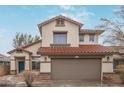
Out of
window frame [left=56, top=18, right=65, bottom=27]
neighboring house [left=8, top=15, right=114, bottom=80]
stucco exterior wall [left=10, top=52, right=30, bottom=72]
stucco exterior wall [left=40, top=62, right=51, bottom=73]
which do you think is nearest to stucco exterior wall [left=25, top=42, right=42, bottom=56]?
stucco exterior wall [left=10, top=52, right=30, bottom=72]

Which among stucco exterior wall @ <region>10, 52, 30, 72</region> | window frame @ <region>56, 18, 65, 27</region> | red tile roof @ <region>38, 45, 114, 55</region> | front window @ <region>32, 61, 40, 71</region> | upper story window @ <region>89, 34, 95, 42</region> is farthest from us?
front window @ <region>32, 61, 40, 71</region>

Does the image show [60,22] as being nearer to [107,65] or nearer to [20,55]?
[20,55]

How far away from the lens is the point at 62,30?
26125mm

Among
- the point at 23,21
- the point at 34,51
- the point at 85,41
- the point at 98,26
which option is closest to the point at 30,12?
the point at 23,21

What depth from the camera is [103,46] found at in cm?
2616

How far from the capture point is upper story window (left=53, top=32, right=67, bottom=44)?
84.9ft

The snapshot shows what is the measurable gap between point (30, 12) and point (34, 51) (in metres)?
4.15

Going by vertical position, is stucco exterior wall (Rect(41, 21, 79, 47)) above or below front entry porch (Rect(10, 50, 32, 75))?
above

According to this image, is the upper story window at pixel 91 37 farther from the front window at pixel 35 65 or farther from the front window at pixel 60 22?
the front window at pixel 35 65

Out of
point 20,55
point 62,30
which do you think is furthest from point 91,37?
point 20,55

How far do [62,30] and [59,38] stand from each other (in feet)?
2.56

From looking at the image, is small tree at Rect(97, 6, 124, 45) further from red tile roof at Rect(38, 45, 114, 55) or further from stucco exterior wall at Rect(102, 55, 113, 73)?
stucco exterior wall at Rect(102, 55, 113, 73)

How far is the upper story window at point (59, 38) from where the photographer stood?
25891mm

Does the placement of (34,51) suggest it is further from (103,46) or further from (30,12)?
(103,46)
